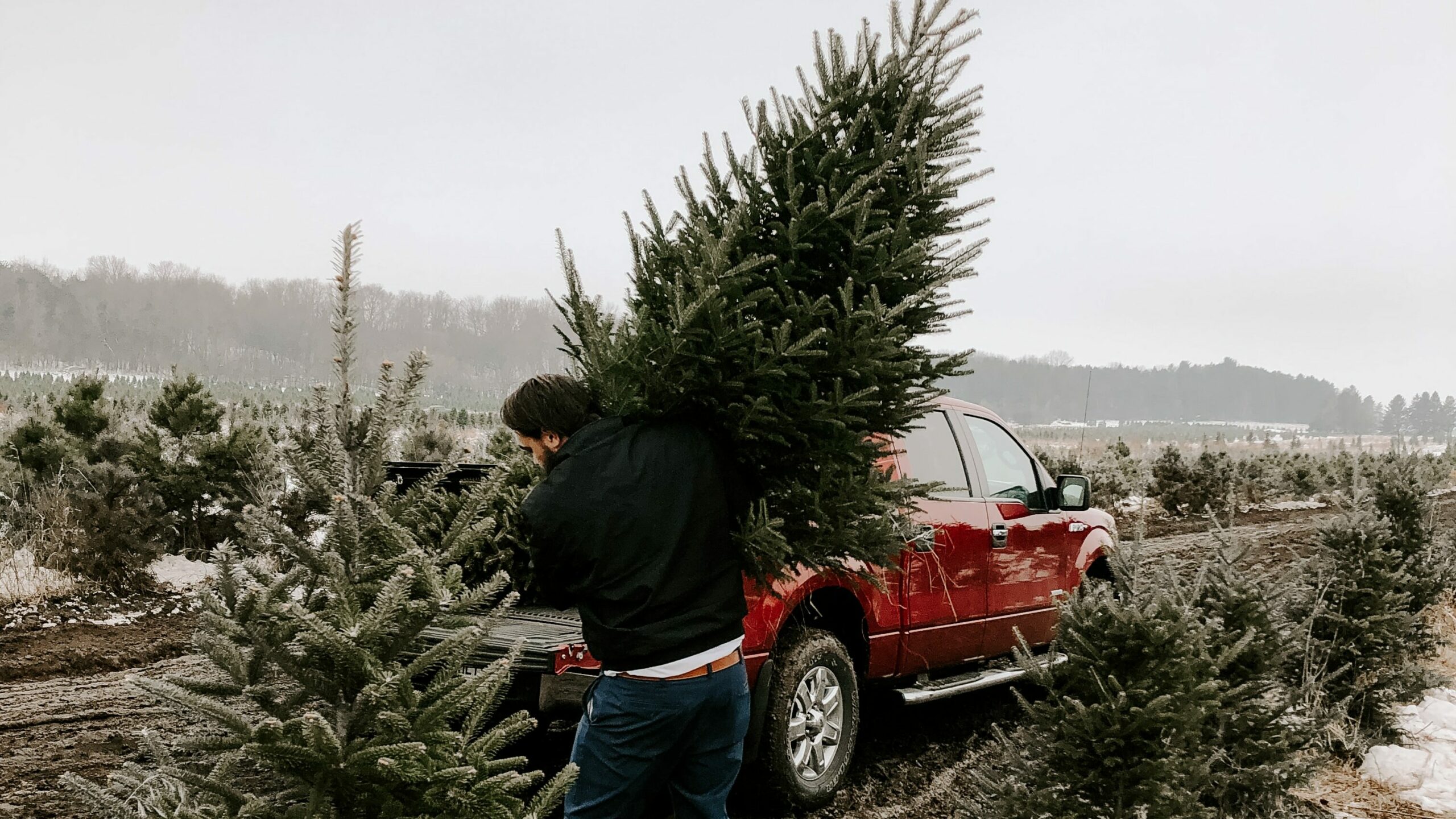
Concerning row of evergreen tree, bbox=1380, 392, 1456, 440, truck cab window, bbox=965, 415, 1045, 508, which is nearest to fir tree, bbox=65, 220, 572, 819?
truck cab window, bbox=965, 415, 1045, 508

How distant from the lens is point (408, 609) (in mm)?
1801

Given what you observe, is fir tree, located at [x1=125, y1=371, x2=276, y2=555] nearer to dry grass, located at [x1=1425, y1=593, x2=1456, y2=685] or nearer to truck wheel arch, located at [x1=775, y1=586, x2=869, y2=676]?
truck wheel arch, located at [x1=775, y1=586, x2=869, y2=676]

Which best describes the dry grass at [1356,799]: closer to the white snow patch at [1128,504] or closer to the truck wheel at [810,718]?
the truck wheel at [810,718]

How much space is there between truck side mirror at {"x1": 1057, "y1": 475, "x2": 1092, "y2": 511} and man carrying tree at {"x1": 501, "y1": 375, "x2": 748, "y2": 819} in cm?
379

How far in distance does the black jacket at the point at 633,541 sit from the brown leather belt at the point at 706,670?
5 centimetres

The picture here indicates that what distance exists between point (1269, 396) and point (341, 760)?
696ft

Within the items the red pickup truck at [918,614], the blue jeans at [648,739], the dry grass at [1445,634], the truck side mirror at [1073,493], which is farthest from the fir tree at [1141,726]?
the dry grass at [1445,634]

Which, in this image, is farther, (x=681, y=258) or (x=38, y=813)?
(x=38, y=813)

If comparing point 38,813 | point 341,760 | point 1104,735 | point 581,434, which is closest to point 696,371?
point 581,434

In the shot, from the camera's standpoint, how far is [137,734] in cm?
499

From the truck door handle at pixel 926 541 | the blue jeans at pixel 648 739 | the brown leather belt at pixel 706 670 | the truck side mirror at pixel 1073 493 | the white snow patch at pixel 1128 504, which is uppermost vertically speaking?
the truck side mirror at pixel 1073 493

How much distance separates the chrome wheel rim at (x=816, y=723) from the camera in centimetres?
438

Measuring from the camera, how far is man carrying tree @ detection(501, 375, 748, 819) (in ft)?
8.98

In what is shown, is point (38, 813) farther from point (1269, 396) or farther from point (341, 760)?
point (1269, 396)
